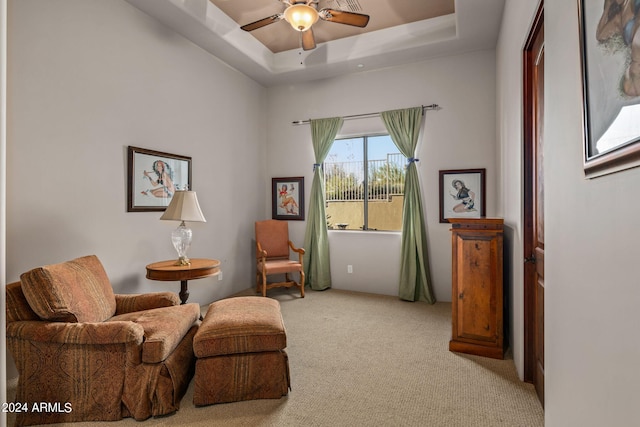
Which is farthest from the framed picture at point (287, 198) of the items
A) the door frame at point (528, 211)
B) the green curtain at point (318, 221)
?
the door frame at point (528, 211)

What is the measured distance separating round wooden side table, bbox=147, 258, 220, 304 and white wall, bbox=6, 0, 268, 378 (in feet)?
1.10

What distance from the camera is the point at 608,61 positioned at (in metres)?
0.90

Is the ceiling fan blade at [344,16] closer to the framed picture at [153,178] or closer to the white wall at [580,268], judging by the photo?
the white wall at [580,268]

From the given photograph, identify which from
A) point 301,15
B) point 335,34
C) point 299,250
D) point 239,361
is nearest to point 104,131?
point 301,15

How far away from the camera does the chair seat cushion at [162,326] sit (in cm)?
202

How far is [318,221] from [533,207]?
3171 millimetres

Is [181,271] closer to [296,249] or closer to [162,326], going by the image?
[162,326]

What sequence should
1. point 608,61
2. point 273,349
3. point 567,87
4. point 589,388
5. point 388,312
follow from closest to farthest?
point 608,61 < point 589,388 < point 567,87 < point 273,349 < point 388,312

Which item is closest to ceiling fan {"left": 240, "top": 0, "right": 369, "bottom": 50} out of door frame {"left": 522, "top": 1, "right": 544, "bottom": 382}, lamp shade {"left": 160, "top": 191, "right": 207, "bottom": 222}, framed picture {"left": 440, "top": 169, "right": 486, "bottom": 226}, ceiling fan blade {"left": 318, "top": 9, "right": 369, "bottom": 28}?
ceiling fan blade {"left": 318, "top": 9, "right": 369, "bottom": 28}

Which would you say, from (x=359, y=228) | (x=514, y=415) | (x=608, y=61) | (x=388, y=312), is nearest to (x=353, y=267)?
(x=359, y=228)

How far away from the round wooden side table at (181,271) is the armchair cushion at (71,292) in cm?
54

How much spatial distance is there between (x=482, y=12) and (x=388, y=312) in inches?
136

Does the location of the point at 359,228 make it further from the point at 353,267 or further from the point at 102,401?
the point at 102,401

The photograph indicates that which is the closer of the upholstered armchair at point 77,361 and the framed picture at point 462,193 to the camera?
the upholstered armchair at point 77,361
